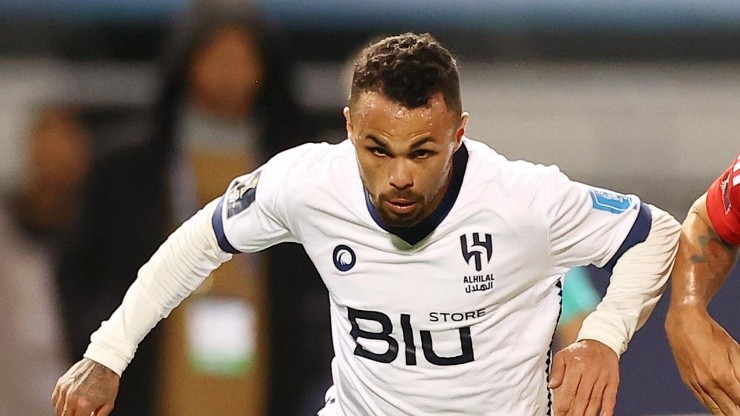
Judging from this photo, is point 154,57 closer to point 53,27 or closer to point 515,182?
point 53,27

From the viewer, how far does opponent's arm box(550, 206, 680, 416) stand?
243 cm

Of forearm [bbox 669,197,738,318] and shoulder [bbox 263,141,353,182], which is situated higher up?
shoulder [bbox 263,141,353,182]

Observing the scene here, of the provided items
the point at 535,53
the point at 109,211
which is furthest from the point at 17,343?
the point at 535,53

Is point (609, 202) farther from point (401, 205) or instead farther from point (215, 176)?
point (215, 176)

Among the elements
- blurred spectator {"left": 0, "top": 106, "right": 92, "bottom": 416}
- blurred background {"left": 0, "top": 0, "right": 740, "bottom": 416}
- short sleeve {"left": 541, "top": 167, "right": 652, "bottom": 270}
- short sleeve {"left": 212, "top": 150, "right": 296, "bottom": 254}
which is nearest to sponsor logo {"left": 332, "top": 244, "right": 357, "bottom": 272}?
short sleeve {"left": 212, "top": 150, "right": 296, "bottom": 254}

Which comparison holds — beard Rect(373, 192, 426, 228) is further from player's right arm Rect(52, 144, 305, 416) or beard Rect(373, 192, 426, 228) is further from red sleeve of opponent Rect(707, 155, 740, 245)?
red sleeve of opponent Rect(707, 155, 740, 245)

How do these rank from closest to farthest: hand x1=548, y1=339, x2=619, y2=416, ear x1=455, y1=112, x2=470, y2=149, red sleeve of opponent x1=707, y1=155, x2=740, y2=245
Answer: hand x1=548, y1=339, x2=619, y2=416 < ear x1=455, y1=112, x2=470, y2=149 < red sleeve of opponent x1=707, y1=155, x2=740, y2=245

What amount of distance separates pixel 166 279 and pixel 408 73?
684mm

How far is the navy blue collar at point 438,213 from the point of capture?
261 cm

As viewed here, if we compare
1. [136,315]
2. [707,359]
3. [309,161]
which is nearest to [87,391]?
[136,315]

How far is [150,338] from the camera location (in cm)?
409

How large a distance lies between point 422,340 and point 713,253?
594mm

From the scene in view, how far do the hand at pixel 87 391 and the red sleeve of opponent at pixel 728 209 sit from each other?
1.19 meters

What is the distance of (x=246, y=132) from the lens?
398 centimetres
